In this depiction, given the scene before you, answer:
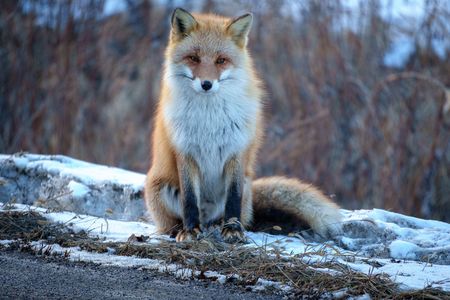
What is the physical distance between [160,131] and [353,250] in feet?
5.46

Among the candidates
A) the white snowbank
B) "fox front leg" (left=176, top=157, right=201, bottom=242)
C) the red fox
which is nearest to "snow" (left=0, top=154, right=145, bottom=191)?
the red fox

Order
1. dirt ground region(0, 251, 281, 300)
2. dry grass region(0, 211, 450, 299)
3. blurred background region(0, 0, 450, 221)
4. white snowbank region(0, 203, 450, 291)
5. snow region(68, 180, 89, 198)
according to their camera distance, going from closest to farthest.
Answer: dirt ground region(0, 251, 281, 300)
dry grass region(0, 211, 450, 299)
white snowbank region(0, 203, 450, 291)
snow region(68, 180, 89, 198)
blurred background region(0, 0, 450, 221)

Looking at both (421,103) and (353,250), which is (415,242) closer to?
(353,250)

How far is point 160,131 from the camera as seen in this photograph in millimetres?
4727

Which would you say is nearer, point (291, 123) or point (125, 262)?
point (125, 262)

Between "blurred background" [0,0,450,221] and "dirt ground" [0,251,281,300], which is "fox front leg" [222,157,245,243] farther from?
"blurred background" [0,0,450,221]

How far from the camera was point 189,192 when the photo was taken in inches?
170

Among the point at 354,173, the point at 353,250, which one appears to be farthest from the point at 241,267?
the point at 354,173

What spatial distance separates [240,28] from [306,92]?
4.19 metres

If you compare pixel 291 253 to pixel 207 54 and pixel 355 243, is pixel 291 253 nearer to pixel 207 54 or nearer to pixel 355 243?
pixel 355 243

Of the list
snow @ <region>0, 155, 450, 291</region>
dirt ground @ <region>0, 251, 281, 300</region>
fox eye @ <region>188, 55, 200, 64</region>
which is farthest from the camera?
fox eye @ <region>188, 55, 200, 64</region>

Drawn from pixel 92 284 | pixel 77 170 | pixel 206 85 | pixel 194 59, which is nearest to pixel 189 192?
pixel 206 85

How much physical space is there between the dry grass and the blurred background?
4.28m

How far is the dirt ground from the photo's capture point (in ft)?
9.44
